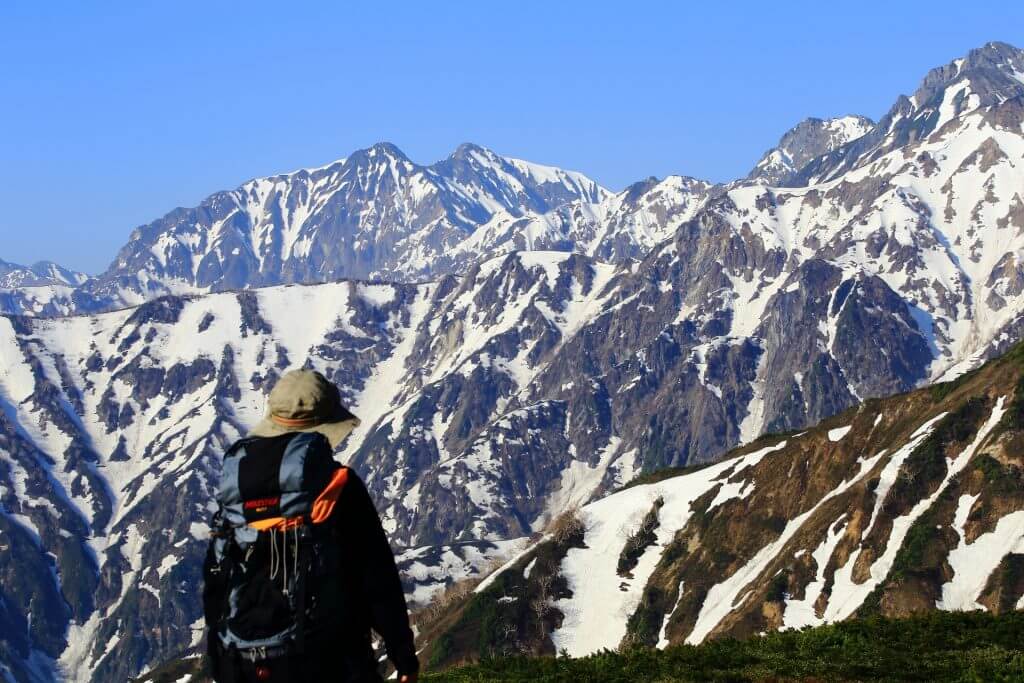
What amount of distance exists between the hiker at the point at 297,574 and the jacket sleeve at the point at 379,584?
0.04ft

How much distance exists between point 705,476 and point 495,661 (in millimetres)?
145164

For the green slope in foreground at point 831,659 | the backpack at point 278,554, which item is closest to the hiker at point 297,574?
the backpack at point 278,554

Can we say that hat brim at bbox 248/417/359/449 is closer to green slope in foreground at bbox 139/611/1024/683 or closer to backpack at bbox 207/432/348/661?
backpack at bbox 207/432/348/661

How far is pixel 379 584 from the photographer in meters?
→ 12.7

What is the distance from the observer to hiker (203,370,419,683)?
40.3 feet

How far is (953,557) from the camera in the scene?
105625mm

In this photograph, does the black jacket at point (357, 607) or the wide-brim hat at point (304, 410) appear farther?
the wide-brim hat at point (304, 410)

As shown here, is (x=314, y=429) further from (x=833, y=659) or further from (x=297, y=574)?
(x=833, y=659)

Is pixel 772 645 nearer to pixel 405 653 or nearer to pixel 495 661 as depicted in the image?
pixel 495 661

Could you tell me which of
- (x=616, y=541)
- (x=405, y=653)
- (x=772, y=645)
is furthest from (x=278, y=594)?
(x=616, y=541)

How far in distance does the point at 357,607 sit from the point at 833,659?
17.2 m

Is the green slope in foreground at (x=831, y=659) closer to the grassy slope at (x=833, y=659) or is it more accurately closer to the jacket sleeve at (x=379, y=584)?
the grassy slope at (x=833, y=659)

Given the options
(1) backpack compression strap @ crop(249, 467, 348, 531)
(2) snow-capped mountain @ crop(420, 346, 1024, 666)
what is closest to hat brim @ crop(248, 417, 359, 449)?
(1) backpack compression strap @ crop(249, 467, 348, 531)

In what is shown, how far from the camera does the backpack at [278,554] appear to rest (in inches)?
483
